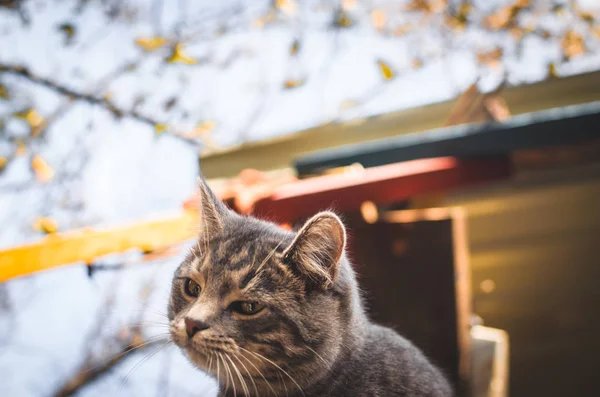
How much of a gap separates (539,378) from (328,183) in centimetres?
233

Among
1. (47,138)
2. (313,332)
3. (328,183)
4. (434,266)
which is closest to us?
(313,332)

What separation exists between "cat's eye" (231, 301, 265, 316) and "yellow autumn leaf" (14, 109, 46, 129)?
1.93 m

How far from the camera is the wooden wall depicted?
2.63 metres

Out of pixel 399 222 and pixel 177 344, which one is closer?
pixel 177 344

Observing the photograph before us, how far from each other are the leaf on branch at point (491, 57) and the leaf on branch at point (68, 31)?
2.19 m

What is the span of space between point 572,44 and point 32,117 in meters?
2.92

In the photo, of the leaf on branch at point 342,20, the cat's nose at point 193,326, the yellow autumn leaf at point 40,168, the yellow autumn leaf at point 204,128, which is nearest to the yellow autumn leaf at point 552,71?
the leaf on branch at point 342,20

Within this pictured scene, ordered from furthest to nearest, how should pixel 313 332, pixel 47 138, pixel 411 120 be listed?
pixel 411 120, pixel 47 138, pixel 313 332

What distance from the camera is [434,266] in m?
1.40

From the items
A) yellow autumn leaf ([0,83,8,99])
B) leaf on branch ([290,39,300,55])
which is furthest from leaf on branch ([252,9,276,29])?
yellow autumn leaf ([0,83,8,99])

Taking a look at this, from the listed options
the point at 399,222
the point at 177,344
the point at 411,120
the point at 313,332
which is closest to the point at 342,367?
the point at 313,332

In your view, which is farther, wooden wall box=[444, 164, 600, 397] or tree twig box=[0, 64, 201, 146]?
wooden wall box=[444, 164, 600, 397]

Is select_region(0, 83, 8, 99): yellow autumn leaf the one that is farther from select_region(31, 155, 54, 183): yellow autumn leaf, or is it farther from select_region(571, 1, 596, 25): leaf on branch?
select_region(571, 1, 596, 25): leaf on branch

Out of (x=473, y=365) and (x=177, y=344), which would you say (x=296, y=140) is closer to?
(x=473, y=365)
